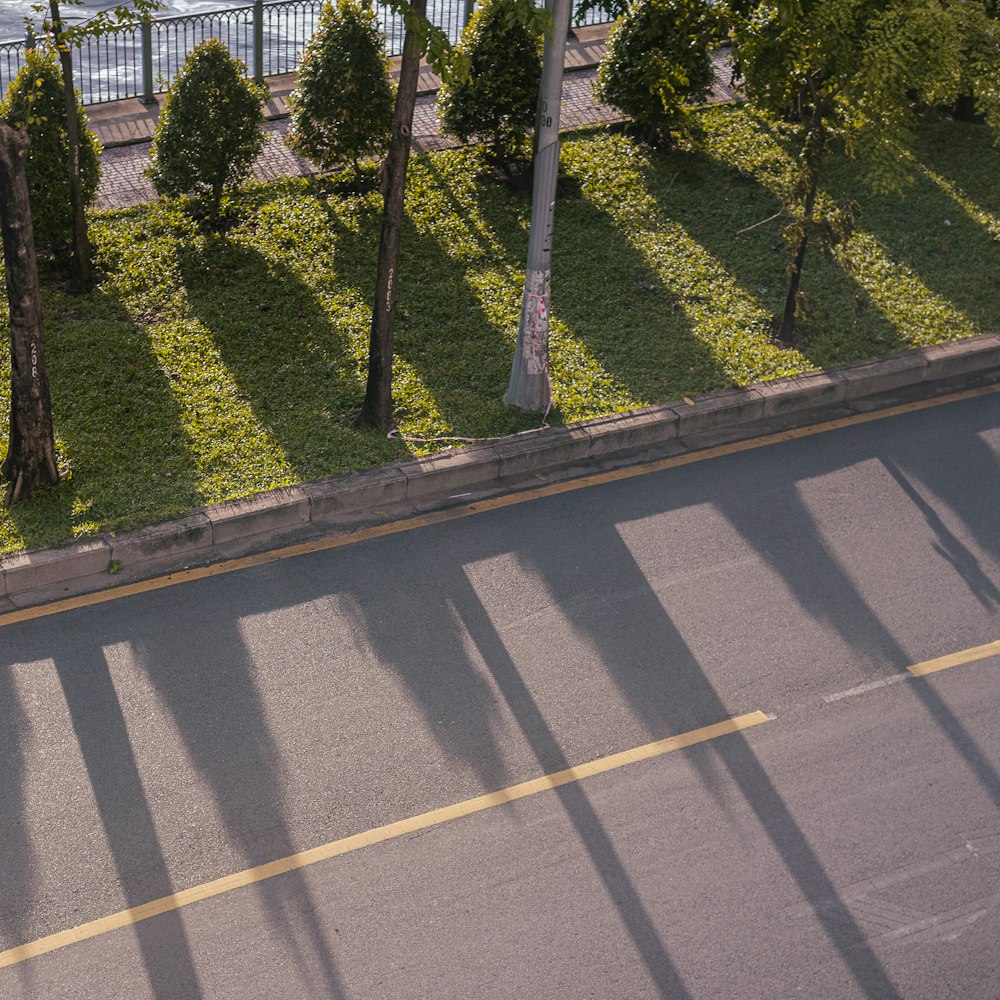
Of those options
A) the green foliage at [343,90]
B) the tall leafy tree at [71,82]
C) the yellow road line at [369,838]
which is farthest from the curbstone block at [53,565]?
the green foliage at [343,90]

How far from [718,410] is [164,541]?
4.69 m

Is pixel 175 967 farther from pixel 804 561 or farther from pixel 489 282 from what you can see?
pixel 489 282

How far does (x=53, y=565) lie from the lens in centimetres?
877

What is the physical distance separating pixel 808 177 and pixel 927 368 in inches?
80.7

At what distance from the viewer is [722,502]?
10.1 m

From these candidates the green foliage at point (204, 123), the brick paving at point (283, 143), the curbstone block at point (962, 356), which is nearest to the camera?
the curbstone block at point (962, 356)

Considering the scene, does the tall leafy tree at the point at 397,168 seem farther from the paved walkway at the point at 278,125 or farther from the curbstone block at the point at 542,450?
the paved walkway at the point at 278,125

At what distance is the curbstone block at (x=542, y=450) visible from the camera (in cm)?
1034

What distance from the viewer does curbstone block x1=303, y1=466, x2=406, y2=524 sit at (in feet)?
31.7

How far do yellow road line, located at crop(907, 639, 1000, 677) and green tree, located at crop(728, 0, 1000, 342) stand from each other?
4.28m

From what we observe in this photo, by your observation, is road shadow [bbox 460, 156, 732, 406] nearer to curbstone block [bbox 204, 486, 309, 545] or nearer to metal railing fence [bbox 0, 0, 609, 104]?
metal railing fence [bbox 0, 0, 609, 104]

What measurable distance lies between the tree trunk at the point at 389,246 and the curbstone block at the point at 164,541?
1.93 m

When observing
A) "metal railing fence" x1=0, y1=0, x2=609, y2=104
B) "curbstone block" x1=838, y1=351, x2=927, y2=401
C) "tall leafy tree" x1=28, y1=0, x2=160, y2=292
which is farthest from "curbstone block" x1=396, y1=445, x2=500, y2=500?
"metal railing fence" x1=0, y1=0, x2=609, y2=104

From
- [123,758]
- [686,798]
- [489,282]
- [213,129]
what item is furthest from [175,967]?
[213,129]
